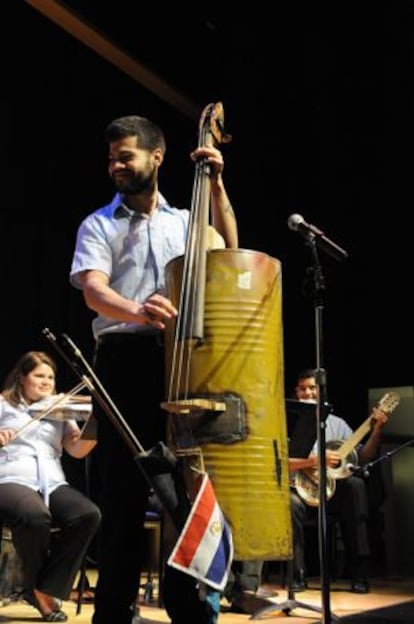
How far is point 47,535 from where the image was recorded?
3.30 meters

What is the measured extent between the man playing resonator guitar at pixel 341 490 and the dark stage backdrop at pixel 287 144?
1.27 meters

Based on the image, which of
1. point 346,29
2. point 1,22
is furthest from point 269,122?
point 1,22

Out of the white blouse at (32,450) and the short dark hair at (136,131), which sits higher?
the short dark hair at (136,131)

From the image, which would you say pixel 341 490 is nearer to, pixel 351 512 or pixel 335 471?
pixel 351 512

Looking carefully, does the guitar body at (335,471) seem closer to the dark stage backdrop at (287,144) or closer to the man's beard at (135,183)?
the dark stage backdrop at (287,144)

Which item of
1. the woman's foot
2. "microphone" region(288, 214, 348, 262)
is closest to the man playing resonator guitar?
the woman's foot

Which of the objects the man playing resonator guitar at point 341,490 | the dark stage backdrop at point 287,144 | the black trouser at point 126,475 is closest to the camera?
the black trouser at point 126,475

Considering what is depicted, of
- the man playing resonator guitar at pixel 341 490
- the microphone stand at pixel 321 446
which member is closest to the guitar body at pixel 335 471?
the man playing resonator guitar at pixel 341 490

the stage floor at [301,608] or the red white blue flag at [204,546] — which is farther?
the stage floor at [301,608]

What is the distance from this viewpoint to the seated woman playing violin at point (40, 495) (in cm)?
327

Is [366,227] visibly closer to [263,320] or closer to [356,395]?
[356,395]

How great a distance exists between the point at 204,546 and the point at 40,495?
224 cm

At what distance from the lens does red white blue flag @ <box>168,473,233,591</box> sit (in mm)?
1415

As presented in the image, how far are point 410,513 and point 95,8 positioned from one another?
4.02 m
